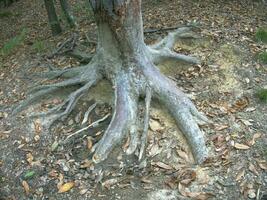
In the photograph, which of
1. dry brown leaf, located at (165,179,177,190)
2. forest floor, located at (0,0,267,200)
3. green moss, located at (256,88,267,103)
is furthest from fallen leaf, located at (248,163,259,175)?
green moss, located at (256,88,267,103)

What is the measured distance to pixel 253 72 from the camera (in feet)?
22.4

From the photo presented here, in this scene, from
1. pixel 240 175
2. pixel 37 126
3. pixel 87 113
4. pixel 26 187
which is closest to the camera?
pixel 240 175

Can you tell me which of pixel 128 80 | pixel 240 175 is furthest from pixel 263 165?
pixel 128 80

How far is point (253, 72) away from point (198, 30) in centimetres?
157

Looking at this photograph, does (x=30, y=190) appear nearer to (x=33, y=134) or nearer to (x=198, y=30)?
(x=33, y=134)

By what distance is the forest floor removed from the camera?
210 inches

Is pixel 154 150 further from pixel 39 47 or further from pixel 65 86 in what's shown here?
pixel 39 47

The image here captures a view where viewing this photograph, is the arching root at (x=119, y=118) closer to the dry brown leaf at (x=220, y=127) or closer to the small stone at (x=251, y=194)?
the dry brown leaf at (x=220, y=127)

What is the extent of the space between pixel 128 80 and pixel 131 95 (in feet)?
0.77

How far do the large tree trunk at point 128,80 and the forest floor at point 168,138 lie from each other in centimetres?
16

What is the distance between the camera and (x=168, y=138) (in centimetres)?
589

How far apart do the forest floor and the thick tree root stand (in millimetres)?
132

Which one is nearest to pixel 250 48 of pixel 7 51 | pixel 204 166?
pixel 204 166

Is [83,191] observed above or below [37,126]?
below
